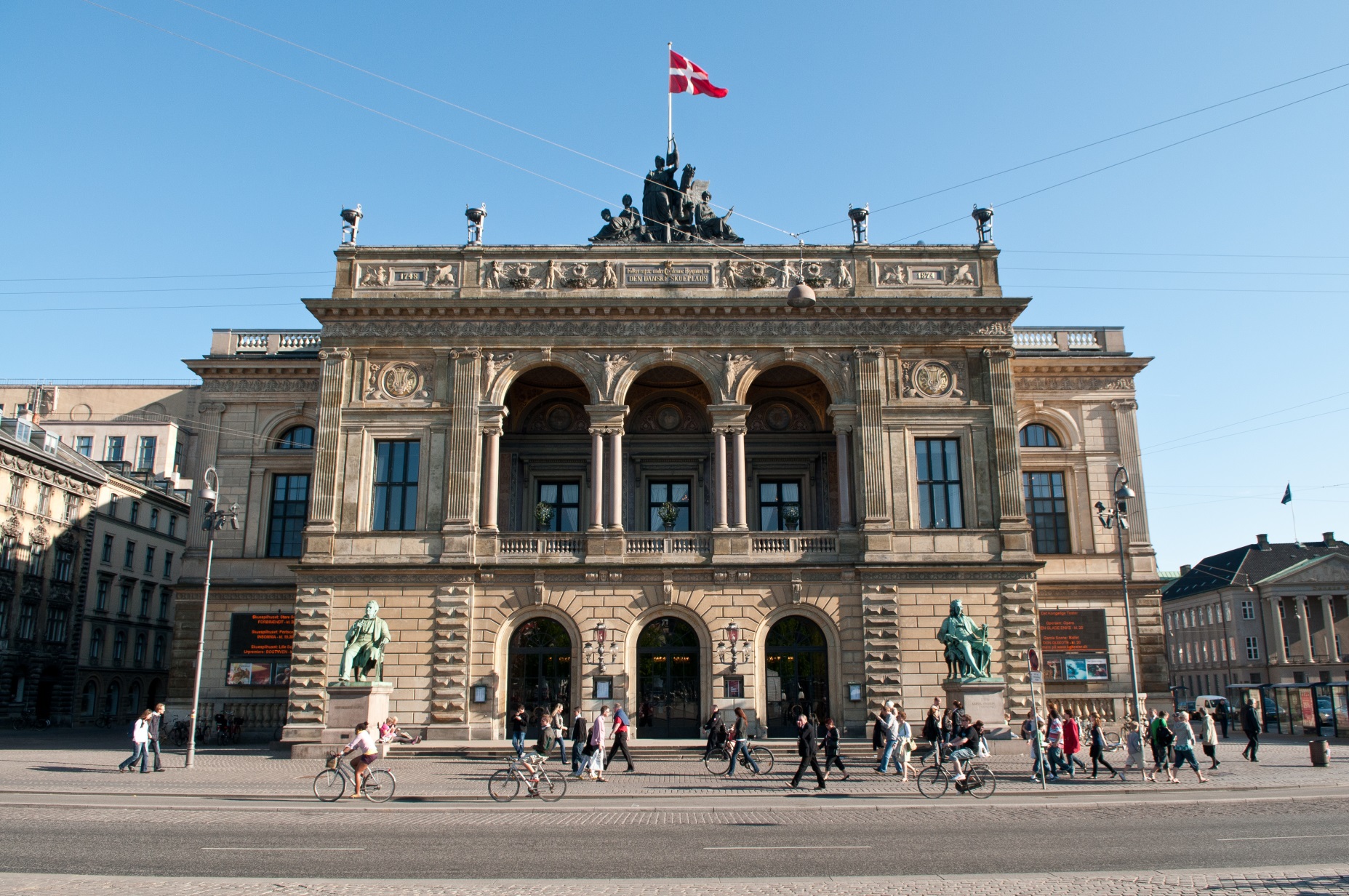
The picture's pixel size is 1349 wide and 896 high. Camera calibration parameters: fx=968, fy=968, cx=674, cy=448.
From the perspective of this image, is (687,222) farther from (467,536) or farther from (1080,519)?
(1080,519)

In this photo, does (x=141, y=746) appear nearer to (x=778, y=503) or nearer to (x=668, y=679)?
(x=668, y=679)

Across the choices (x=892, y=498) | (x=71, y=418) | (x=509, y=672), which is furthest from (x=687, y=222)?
(x=71, y=418)

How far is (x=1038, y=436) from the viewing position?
40.0 m

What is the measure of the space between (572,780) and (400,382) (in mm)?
17051

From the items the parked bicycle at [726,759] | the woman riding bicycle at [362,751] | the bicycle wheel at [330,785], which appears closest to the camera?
the woman riding bicycle at [362,751]

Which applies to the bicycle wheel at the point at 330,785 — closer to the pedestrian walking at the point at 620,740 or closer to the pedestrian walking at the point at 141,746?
the pedestrian walking at the point at 620,740

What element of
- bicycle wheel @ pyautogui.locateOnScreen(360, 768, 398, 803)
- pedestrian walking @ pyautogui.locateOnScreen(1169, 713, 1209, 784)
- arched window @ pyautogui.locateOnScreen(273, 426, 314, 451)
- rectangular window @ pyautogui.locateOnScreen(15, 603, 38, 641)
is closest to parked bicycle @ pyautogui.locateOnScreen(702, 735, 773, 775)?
bicycle wheel @ pyautogui.locateOnScreen(360, 768, 398, 803)

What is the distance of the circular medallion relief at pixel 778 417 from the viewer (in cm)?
3906

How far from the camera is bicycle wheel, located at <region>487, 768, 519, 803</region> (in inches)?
767

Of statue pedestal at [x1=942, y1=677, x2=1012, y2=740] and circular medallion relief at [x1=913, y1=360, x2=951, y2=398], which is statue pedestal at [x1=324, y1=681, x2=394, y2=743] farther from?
circular medallion relief at [x1=913, y1=360, x2=951, y2=398]

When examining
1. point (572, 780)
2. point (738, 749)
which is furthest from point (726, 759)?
point (572, 780)

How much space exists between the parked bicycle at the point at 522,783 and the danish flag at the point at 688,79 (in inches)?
914

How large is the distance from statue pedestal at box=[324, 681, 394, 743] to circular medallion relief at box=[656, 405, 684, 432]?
1495 cm

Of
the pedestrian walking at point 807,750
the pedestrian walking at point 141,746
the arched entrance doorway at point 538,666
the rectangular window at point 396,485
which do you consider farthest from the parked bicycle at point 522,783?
the rectangular window at point 396,485
